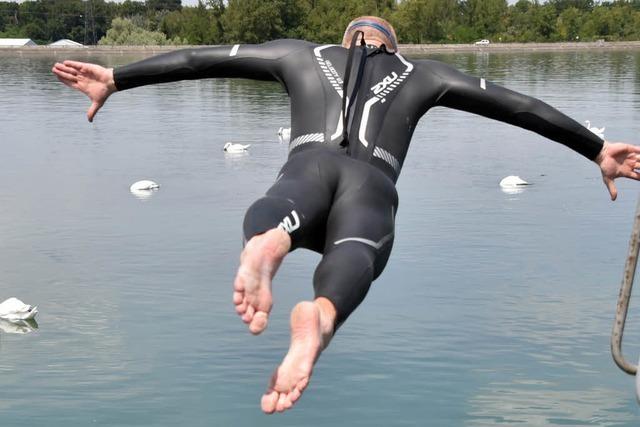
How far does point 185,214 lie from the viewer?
25953 mm

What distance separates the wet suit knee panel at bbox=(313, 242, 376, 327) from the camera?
528 cm

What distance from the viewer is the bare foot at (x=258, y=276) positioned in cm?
487

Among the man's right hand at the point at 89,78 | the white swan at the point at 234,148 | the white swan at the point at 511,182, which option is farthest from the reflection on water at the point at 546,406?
the white swan at the point at 234,148

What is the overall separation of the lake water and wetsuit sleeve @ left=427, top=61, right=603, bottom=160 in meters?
10.2

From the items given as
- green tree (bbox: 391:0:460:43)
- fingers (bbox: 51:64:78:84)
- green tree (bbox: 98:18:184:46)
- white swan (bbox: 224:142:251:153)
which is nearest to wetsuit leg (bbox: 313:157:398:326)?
fingers (bbox: 51:64:78:84)

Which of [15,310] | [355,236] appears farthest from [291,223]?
[15,310]

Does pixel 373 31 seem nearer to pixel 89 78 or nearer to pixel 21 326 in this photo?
pixel 89 78

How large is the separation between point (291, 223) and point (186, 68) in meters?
1.69

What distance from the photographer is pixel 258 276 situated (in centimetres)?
498

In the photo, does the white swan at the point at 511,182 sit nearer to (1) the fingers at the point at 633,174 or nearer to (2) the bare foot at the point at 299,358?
(1) the fingers at the point at 633,174

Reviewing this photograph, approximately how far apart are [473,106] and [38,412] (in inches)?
473

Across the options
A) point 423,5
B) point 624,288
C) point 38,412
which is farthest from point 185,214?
point 423,5

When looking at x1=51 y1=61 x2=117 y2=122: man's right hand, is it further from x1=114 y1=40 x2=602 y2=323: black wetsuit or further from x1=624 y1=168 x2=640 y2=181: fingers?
x1=624 y1=168 x2=640 y2=181: fingers

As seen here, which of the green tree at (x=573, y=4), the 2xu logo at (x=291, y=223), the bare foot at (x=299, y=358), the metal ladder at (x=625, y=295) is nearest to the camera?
the metal ladder at (x=625, y=295)
